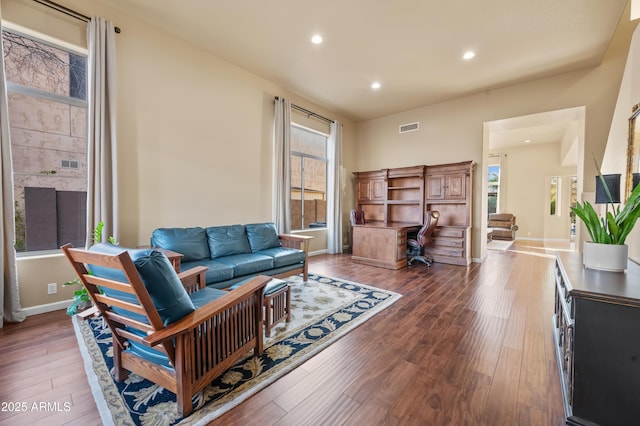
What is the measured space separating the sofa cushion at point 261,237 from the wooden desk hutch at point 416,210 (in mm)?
2071

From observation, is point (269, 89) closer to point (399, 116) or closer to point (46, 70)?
point (46, 70)

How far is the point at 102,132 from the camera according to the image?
2.88m

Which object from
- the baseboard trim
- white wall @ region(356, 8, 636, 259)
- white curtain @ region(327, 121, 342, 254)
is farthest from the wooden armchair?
white wall @ region(356, 8, 636, 259)

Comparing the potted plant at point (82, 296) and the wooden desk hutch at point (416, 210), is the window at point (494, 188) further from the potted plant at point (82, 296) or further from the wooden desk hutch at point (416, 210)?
the potted plant at point (82, 296)

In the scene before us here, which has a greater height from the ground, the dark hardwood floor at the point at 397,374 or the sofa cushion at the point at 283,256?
the sofa cushion at the point at 283,256

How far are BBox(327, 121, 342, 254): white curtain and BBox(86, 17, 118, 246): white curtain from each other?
14.1 ft

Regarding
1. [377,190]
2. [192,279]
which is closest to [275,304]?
[192,279]

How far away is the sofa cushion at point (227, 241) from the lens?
3.42 meters

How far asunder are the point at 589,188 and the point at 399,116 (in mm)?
3917

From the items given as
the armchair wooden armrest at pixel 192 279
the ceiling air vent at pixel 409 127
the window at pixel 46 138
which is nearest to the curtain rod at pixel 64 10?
the window at pixel 46 138

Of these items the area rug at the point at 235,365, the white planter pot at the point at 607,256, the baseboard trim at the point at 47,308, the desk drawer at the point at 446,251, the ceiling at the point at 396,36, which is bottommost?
the area rug at the point at 235,365

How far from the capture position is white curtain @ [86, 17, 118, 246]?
2824 millimetres

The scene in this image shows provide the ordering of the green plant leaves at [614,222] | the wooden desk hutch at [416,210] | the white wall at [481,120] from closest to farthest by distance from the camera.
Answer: the green plant leaves at [614,222], the white wall at [481,120], the wooden desk hutch at [416,210]

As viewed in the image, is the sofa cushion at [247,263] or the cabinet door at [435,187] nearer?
the sofa cushion at [247,263]
